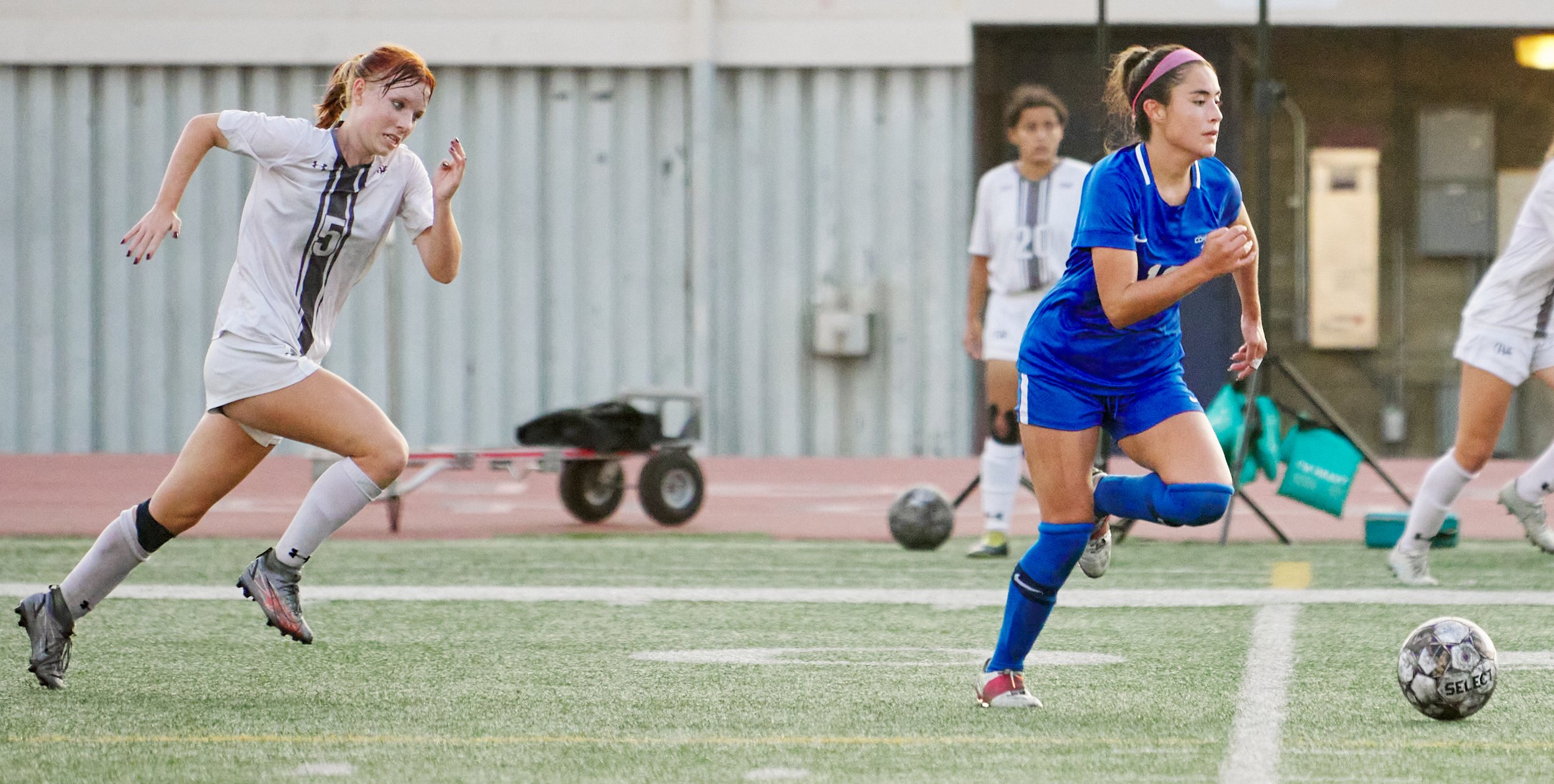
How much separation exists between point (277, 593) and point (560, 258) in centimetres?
1116

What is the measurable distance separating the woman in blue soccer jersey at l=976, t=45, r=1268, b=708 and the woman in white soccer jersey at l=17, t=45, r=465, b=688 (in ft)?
5.48

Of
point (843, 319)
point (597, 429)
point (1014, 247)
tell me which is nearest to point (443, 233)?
point (1014, 247)

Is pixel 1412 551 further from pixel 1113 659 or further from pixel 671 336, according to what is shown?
pixel 671 336

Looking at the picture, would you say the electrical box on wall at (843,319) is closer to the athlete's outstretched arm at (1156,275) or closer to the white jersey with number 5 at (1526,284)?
the white jersey with number 5 at (1526,284)

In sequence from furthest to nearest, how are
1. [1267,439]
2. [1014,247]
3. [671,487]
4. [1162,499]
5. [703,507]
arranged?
[703,507] → [671,487] → [1267,439] → [1014,247] → [1162,499]

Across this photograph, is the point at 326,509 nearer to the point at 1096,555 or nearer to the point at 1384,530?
the point at 1096,555

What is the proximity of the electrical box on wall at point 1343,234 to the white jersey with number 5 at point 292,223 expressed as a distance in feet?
41.4

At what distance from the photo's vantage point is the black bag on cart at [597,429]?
10.4 m

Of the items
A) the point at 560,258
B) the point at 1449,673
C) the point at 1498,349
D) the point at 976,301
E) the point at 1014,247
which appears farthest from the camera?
the point at 560,258

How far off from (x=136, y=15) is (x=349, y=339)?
307cm

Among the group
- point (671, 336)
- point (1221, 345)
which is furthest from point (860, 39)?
point (1221, 345)

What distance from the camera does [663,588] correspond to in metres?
7.95

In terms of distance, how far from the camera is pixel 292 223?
5.30m

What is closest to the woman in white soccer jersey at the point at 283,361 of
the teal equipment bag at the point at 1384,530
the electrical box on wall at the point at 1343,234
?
the teal equipment bag at the point at 1384,530
